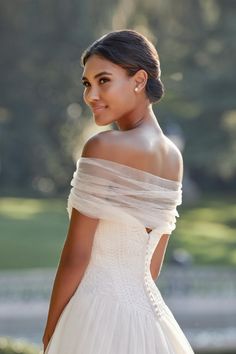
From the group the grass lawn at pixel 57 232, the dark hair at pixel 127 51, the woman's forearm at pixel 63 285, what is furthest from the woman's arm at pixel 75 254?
the grass lawn at pixel 57 232

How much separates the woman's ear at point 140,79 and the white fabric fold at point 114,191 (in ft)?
0.64

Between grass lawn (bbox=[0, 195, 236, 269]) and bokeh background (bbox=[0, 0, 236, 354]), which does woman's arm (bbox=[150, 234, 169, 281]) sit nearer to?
bokeh background (bbox=[0, 0, 236, 354])

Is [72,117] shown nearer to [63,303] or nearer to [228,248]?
[228,248]

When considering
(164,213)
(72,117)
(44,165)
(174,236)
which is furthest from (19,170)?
(164,213)

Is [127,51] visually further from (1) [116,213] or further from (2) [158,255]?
(2) [158,255]

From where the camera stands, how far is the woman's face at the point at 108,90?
2.71m

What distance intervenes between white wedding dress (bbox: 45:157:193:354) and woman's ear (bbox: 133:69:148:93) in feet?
0.65

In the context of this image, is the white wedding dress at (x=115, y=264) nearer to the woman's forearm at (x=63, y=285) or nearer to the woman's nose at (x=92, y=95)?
the woman's forearm at (x=63, y=285)

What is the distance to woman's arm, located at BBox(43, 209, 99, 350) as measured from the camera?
265 centimetres

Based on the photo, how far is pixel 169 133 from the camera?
23219 millimetres

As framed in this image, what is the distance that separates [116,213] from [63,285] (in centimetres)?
21

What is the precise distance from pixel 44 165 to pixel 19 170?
55 cm

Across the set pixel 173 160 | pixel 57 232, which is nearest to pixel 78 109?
pixel 57 232

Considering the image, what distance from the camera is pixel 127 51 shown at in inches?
106
